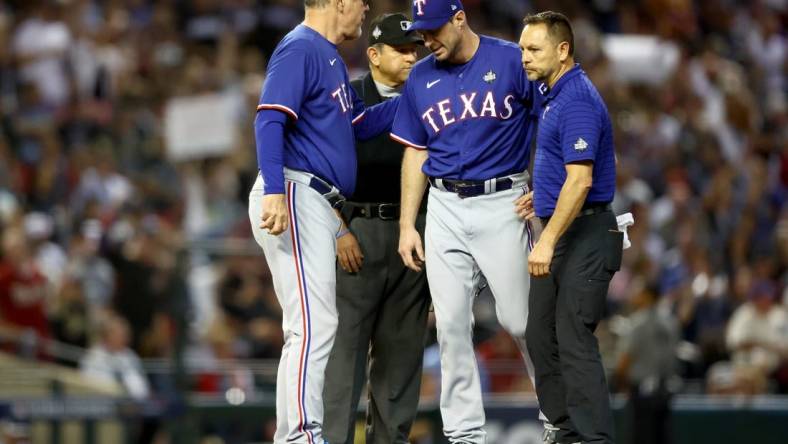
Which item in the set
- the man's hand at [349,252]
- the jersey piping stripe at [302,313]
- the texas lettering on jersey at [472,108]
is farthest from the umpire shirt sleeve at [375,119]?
the jersey piping stripe at [302,313]

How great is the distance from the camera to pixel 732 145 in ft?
59.2

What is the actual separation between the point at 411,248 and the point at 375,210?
68cm

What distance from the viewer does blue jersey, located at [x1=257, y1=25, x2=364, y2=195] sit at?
21.2 feet

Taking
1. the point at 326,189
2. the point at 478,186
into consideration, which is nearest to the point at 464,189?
the point at 478,186

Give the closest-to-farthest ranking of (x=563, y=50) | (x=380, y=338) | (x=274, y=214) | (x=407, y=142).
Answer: (x=274, y=214) < (x=563, y=50) < (x=407, y=142) < (x=380, y=338)

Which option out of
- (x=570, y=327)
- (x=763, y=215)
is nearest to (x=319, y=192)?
(x=570, y=327)

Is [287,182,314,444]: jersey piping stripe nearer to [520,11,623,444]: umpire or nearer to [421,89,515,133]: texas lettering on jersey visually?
[421,89,515,133]: texas lettering on jersey

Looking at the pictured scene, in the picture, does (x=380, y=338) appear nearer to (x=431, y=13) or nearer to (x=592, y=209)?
(x=592, y=209)

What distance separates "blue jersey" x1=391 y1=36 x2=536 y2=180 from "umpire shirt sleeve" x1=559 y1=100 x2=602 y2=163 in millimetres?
375

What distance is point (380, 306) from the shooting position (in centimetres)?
745

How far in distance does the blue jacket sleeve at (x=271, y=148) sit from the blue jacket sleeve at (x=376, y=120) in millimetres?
830

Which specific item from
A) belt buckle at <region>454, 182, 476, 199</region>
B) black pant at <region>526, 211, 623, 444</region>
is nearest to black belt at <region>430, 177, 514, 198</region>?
belt buckle at <region>454, 182, 476, 199</region>

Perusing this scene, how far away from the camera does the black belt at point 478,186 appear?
679cm

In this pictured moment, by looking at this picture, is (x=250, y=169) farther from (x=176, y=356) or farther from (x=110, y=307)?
(x=176, y=356)
